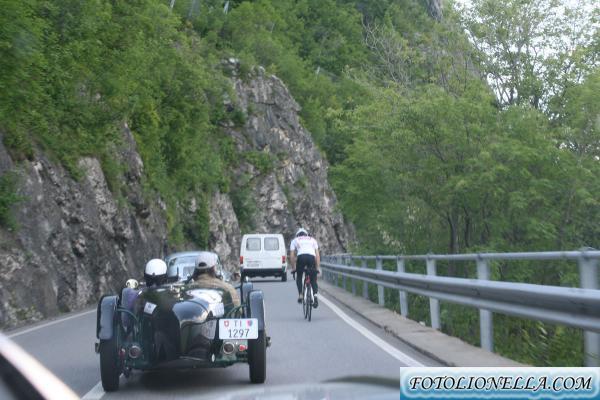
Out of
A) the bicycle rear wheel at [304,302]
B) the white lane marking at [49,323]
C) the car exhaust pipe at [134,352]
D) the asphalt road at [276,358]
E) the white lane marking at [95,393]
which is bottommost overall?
the white lane marking at [49,323]

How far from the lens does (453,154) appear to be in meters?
25.1

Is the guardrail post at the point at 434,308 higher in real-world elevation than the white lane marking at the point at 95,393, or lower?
higher

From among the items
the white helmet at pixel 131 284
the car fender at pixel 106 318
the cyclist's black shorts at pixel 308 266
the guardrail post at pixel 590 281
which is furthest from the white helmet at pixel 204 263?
the cyclist's black shorts at pixel 308 266

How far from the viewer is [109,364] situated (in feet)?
25.8

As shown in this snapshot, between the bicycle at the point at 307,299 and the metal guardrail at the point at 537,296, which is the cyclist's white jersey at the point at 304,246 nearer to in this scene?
the bicycle at the point at 307,299

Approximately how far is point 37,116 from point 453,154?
12.1 metres

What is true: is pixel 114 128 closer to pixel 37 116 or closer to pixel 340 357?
pixel 37 116

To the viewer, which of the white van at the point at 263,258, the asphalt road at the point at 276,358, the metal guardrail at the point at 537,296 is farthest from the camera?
the white van at the point at 263,258

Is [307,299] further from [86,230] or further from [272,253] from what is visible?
[272,253]

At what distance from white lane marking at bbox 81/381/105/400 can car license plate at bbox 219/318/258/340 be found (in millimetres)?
1247

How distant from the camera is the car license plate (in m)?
7.78

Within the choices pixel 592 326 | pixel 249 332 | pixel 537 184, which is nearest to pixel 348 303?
pixel 537 184

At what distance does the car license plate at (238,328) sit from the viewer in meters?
7.78

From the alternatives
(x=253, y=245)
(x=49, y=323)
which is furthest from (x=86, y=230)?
(x=253, y=245)
